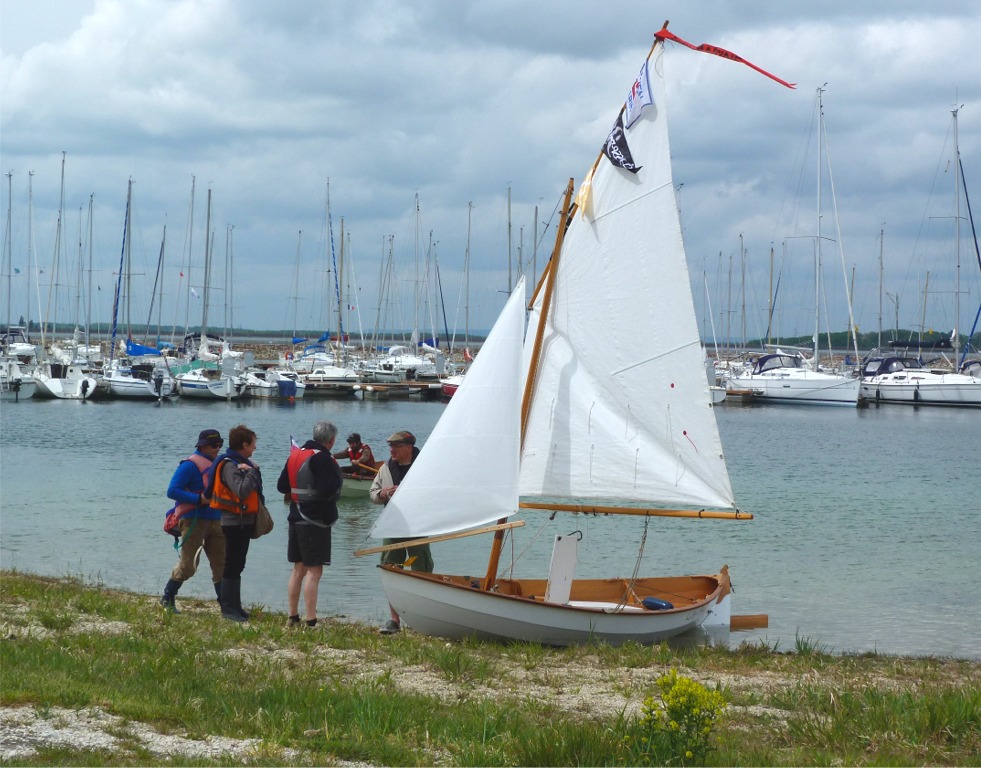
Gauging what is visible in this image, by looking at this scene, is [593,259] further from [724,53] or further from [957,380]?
[957,380]

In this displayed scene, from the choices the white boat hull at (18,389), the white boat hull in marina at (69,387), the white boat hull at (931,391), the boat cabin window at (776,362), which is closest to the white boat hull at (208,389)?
the white boat hull in marina at (69,387)

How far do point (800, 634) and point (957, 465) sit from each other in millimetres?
29010

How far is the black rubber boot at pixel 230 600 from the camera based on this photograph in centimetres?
1132

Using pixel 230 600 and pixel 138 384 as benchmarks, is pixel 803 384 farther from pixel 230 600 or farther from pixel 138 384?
pixel 230 600

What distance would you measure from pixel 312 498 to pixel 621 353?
3746mm

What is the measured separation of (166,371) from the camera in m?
67.8

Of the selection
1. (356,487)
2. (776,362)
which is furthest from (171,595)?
(776,362)

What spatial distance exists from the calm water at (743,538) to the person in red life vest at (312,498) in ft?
11.3

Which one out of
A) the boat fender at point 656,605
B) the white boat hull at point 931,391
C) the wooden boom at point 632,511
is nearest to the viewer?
the wooden boom at point 632,511

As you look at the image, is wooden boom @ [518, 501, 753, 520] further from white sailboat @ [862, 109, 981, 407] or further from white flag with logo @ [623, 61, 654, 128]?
white sailboat @ [862, 109, 981, 407]

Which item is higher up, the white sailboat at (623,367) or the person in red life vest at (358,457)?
the white sailboat at (623,367)

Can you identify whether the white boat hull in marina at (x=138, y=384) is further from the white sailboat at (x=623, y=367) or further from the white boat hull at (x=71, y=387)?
the white sailboat at (x=623, y=367)

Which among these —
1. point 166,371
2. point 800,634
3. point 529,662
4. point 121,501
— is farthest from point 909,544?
point 166,371

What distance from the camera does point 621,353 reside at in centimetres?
1194
